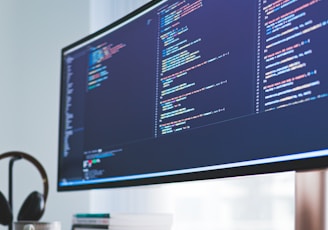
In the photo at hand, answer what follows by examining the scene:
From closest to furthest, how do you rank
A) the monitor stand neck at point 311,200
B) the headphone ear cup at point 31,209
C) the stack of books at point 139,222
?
1. the monitor stand neck at point 311,200
2. the stack of books at point 139,222
3. the headphone ear cup at point 31,209

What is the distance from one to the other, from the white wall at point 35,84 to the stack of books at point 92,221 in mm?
658

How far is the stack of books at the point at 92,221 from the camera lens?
1.23 meters

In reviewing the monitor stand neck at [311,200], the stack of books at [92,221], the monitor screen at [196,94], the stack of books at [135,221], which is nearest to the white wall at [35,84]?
the monitor screen at [196,94]

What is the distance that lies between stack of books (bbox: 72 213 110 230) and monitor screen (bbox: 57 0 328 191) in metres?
0.08

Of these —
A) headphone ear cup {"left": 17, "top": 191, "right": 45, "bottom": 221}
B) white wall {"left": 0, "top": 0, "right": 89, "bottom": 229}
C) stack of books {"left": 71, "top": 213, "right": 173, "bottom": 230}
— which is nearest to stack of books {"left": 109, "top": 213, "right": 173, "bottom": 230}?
stack of books {"left": 71, "top": 213, "right": 173, "bottom": 230}

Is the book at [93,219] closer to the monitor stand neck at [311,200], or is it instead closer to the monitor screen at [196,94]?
the monitor screen at [196,94]

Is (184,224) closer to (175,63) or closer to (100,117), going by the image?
(100,117)

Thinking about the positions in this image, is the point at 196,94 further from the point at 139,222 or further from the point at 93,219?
the point at 93,219

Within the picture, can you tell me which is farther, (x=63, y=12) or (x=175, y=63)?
(x=63, y=12)

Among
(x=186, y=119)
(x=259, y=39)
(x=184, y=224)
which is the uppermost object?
(x=259, y=39)

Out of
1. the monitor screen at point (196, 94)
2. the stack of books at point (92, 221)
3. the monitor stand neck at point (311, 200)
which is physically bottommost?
the stack of books at point (92, 221)

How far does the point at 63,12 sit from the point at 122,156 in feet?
3.09

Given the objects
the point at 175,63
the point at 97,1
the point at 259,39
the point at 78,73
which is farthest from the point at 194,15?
the point at 97,1

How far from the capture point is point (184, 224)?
176cm
